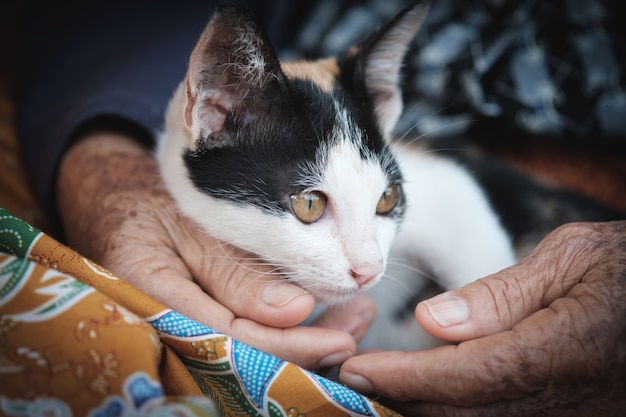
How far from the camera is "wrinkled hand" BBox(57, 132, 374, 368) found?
2.65 ft

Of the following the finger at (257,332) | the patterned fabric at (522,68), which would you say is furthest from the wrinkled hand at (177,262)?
the patterned fabric at (522,68)

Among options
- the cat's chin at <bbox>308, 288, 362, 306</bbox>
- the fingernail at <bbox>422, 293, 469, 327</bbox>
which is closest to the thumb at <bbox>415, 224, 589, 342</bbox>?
the fingernail at <bbox>422, 293, 469, 327</bbox>

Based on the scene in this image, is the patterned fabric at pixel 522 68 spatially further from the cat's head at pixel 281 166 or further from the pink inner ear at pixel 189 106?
the pink inner ear at pixel 189 106

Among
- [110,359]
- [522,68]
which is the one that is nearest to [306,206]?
[110,359]

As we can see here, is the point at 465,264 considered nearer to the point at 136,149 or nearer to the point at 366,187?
the point at 366,187

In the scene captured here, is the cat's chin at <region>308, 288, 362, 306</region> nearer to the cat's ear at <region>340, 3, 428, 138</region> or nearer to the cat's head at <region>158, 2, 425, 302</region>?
the cat's head at <region>158, 2, 425, 302</region>

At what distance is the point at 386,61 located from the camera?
106 centimetres

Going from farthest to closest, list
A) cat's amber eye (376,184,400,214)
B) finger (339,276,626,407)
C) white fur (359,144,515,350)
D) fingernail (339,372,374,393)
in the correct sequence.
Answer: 1. white fur (359,144,515,350)
2. cat's amber eye (376,184,400,214)
3. fingernail (339,372,374,393)
4. finger (339,276,626,407)

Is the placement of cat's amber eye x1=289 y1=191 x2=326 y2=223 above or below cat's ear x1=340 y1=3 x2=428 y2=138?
below

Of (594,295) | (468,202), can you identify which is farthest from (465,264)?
(594,295)

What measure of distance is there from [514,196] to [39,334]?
1269 millimetres

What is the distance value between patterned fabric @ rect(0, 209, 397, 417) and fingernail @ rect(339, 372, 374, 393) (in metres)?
0.08

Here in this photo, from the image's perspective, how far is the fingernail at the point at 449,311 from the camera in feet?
2.46

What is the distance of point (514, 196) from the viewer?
137 centimetres
